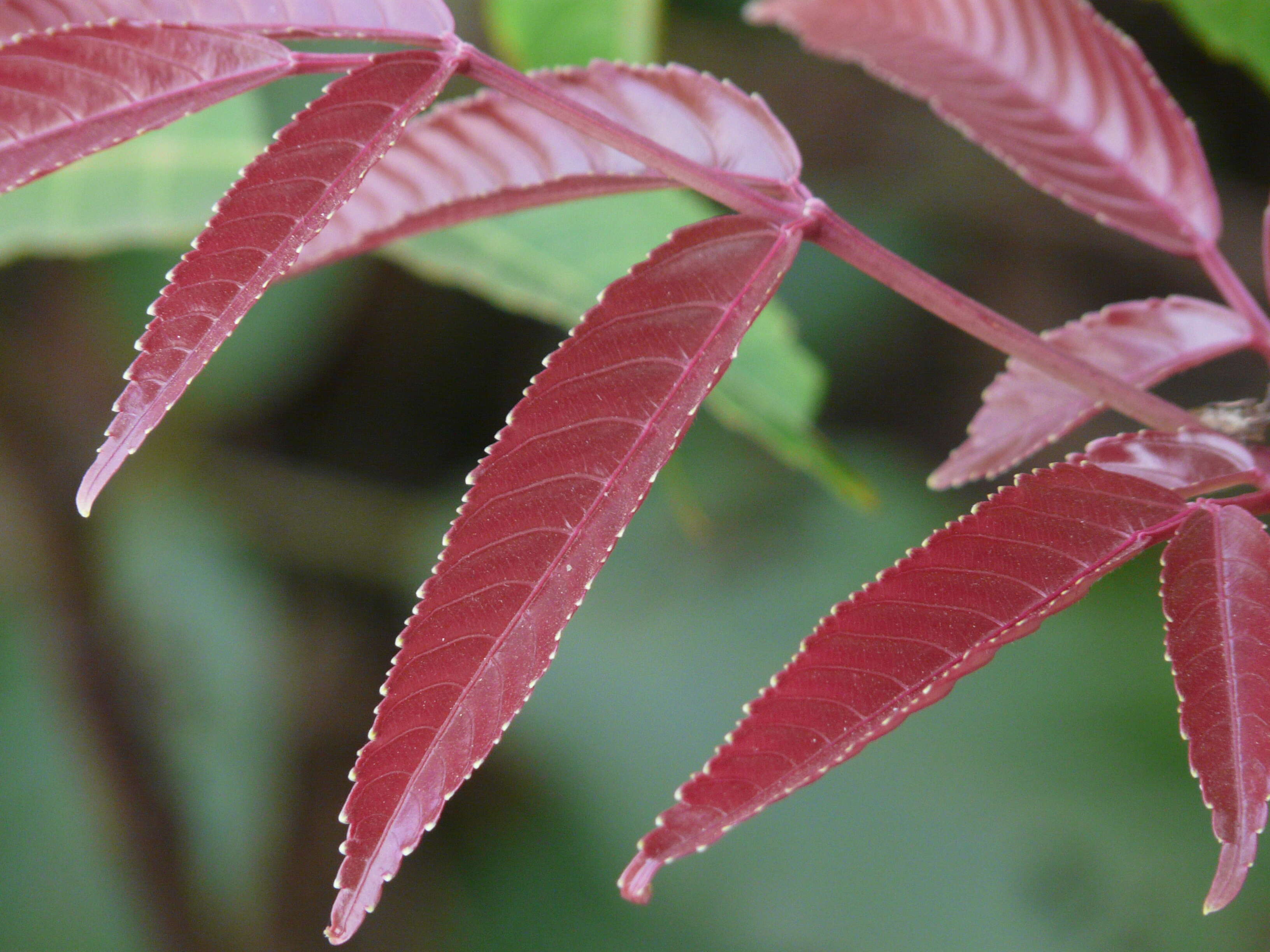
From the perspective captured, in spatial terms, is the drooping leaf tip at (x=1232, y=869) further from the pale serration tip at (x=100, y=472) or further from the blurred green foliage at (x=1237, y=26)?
the blurred green foliage at (x=1237, y=26)

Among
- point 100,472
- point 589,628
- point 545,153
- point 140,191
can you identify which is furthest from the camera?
point 589,628

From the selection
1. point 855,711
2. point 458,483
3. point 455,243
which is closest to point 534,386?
point 855,711

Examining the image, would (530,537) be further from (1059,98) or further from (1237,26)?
(1237,26)

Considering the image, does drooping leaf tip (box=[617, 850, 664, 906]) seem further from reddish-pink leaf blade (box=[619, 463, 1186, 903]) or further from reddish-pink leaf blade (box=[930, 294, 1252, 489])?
reddish-pink leaf blade (box=[930, 294, 1252, 489])

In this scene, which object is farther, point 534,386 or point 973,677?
point 973,677

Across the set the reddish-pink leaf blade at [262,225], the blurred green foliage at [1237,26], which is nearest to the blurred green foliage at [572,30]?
the blurred green foliage at [1237,26]

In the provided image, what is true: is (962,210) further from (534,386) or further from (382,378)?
(534,386)

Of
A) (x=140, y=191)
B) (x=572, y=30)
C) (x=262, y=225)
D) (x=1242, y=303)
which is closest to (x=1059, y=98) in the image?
(x=1242, y=303)
